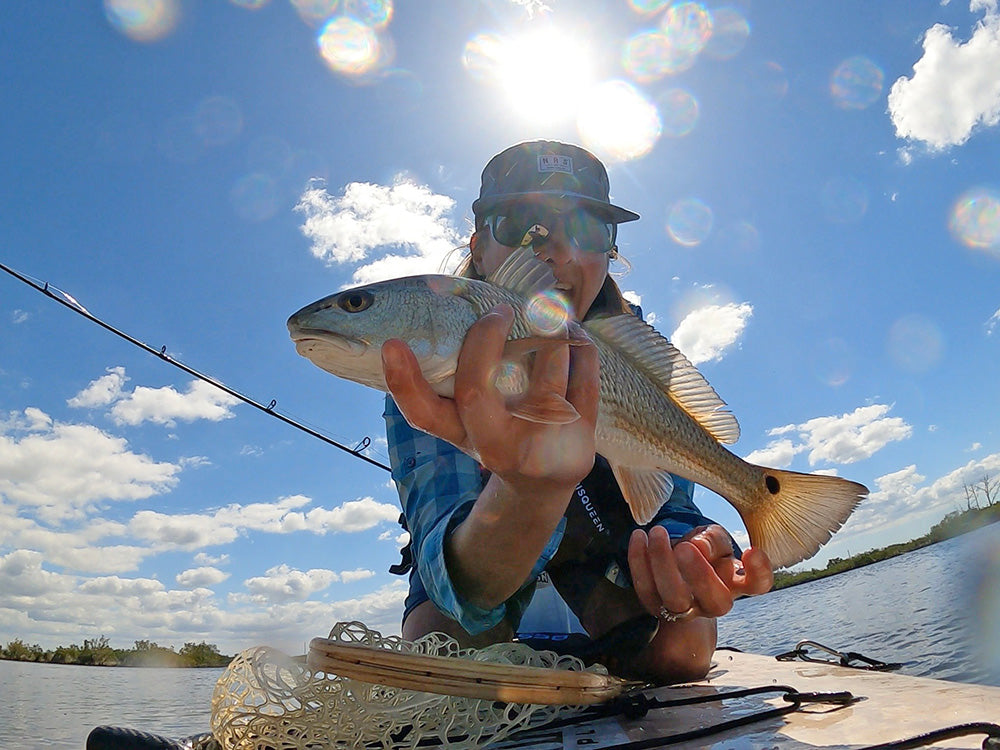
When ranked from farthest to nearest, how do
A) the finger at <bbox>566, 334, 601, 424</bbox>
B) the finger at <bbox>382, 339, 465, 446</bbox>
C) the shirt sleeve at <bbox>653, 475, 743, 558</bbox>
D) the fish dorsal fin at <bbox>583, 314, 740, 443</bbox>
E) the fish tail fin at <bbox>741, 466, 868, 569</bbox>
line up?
the shirt sleeve at <bbox>653, 475, 743, 558</bbox>
the fish dorsal fin at <bbox>583, 314, 740, 443</bbox>
the fish tail fin at <bbox>741, 466, 868, 569</bbox>
the finger at <bbox>566, 334, 601, 424</bbox>
the finger at <bbox>382, 339, 465, 446</bbox>

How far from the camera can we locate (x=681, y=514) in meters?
3.61

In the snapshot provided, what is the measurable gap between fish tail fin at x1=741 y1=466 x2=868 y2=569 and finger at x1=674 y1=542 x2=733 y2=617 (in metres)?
0.31

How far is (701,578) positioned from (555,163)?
8.78 ft

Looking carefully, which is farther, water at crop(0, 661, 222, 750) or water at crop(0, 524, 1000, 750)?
water at crop(0, 524, 1000, 750)

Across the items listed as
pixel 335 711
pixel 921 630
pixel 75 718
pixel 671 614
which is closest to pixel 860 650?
pixel 921 630

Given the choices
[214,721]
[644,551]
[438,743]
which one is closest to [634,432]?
[644,551]

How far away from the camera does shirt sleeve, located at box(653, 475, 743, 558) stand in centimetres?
335

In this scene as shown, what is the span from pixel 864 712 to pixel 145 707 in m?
7.70

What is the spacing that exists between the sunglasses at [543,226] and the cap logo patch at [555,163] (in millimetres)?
276

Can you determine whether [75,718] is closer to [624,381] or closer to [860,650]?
[624,381]

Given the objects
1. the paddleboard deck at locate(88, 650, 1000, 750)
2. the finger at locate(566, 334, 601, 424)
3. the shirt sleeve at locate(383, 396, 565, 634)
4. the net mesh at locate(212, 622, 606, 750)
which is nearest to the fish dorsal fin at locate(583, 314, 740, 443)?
the finger at locate(566, 334, 601, 424)

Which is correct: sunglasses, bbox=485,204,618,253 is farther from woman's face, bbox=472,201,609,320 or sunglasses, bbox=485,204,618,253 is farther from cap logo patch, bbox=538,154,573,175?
cap logo patch, bbox=538,154,573,175

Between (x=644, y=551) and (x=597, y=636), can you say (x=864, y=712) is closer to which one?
(x=644, y=551)

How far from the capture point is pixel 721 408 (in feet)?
10.2
